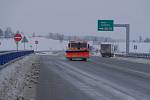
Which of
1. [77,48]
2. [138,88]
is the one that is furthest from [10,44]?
[138,88]

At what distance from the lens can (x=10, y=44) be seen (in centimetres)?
17250

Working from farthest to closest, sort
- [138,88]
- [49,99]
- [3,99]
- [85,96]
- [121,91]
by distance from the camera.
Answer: [138,88], [121,91], [85,96], [49,99], [3,99]

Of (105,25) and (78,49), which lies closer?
(78,49)

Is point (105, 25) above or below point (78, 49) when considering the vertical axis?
above

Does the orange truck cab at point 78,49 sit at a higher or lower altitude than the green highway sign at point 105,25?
lower

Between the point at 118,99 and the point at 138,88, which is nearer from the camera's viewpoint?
the point at 118,99

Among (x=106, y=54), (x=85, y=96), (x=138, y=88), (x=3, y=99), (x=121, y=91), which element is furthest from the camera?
(x=106, y=54)

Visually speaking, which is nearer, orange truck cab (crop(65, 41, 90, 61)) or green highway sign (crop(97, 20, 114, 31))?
orange truck cab (crop(65, 41, 90, 61))

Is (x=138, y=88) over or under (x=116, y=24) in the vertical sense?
under

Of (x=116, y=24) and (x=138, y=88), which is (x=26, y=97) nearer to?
(x=138, y=88)

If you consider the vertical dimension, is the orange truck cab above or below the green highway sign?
below

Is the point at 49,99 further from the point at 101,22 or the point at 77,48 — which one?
the point at 101,22

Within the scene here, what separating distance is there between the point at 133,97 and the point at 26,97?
3706 mm

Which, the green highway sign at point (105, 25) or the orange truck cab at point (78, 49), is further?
the green highway sign at point (105, 25)
